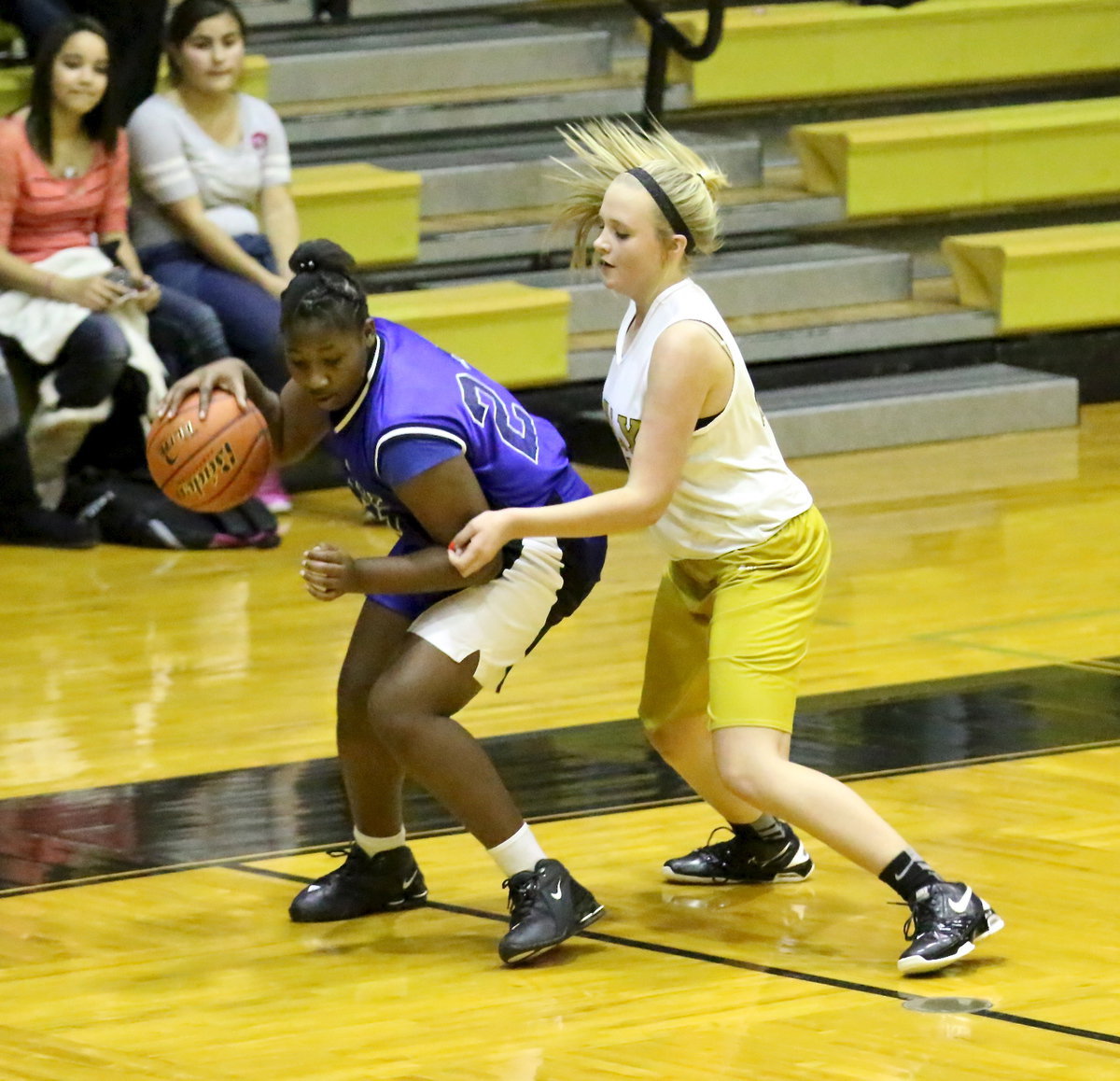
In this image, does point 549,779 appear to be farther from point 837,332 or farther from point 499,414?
point 837,332

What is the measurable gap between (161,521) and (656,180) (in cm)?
335

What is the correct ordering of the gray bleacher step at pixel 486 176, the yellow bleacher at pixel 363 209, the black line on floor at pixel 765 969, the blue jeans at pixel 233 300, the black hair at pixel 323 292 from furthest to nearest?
the gray bleacher step at pixel 486 176
the yellow bleacher at pixel 363 209
the blue jeans at pixel 233 300
the black hair at pixel 323 292
the black line on floor at pixel 765 969

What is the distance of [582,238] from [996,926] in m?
1.17

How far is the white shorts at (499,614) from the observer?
10.9ft

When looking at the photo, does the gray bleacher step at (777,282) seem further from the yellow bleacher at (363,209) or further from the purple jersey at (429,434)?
the purple jersey at (429,434)

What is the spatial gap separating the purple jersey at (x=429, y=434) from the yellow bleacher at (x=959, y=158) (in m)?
5.14

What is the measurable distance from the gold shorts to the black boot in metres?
3.18

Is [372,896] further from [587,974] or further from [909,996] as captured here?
[909,996]

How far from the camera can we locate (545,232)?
303 inches

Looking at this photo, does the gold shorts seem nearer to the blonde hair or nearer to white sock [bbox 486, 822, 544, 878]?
white sock [bbox 486, 822, 544, 878]

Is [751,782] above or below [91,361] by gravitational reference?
below

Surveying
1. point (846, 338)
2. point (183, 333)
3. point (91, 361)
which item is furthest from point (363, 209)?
point (846, 338)

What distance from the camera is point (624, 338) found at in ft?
11.3

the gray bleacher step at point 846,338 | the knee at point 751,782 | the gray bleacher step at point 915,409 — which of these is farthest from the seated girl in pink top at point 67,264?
the knee at point 751,782
